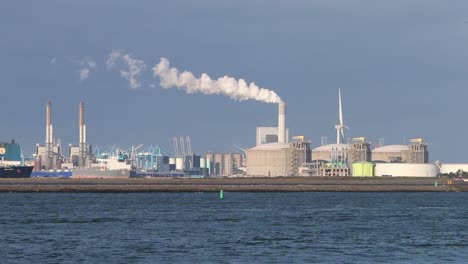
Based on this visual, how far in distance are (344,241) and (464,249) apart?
28.0 feet

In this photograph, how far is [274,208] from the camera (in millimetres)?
112500

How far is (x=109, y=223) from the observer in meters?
85.8

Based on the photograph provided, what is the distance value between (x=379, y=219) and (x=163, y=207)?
29971 millimetres

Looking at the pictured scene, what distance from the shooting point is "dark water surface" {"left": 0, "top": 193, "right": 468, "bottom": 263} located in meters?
59.7

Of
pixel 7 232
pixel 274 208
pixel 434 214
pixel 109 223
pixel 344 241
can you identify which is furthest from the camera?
pixel 274 208

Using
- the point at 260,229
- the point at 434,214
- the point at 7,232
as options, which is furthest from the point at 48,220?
the point at 434,214

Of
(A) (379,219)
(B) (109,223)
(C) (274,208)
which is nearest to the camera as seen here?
(B) (109,223)

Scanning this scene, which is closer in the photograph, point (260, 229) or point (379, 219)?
point (260, 229)

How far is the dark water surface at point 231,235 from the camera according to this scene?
59688mm

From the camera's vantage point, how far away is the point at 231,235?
73.5 m

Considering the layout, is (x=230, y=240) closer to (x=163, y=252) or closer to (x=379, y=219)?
(x=163, y=252)

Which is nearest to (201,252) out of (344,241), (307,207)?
(344,241)

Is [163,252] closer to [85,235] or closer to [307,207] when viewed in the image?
[85,235]

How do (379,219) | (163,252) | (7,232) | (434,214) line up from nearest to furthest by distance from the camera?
1. (163,252)
2. (7,232)
3. (379,219)
4. (434,214)
